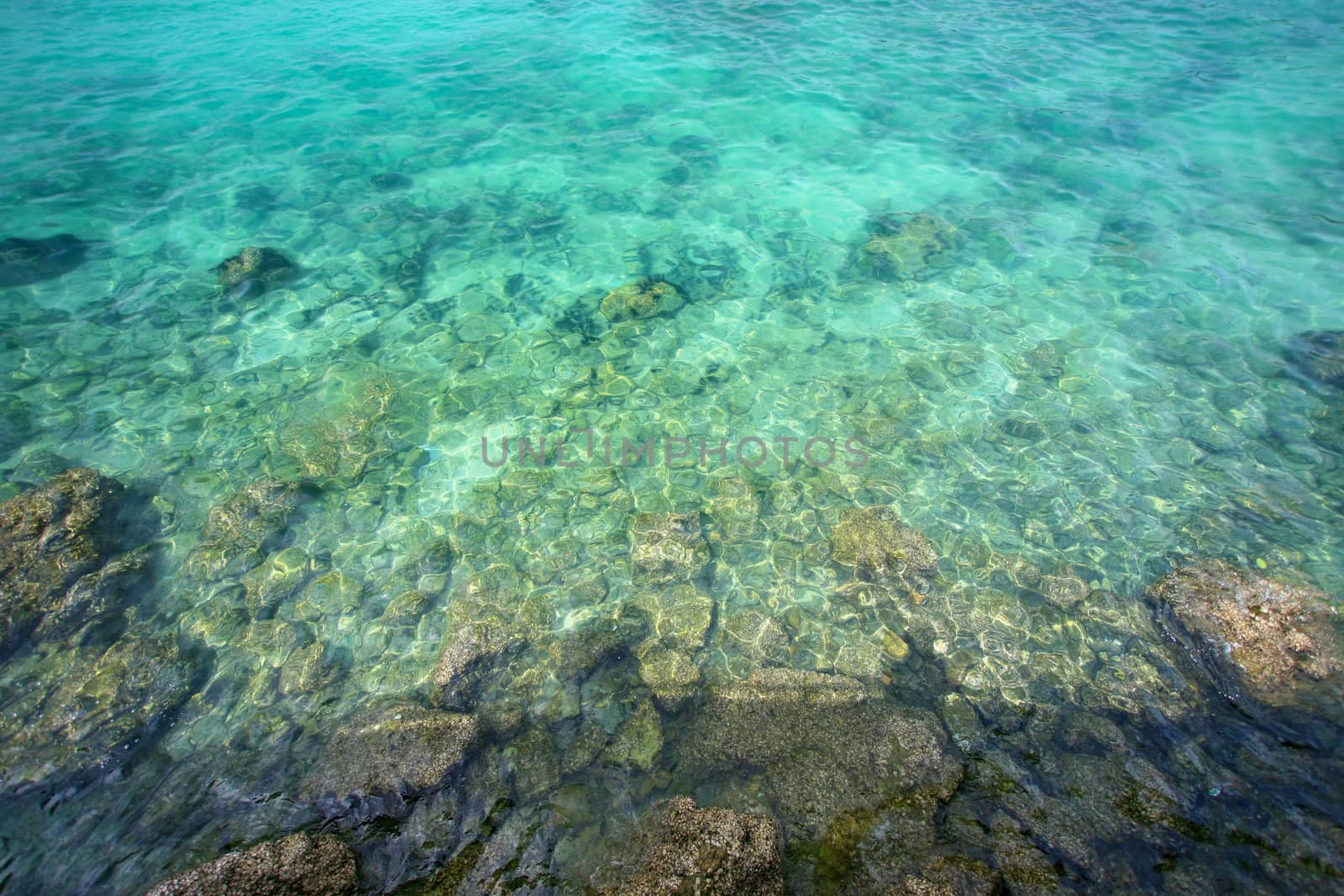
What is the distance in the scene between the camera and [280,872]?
15.6ft

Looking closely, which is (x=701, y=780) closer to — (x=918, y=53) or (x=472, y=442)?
(x=472, y=442)

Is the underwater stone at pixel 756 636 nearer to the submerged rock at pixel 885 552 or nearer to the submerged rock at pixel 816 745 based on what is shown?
the submerged rock at pixel 816 745

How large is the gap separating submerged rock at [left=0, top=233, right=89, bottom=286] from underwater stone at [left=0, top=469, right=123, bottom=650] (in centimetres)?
746

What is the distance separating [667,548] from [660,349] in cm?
433

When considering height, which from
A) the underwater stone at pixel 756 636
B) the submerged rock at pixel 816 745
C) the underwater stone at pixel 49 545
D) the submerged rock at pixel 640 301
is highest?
the submerged rock at pixel 640 301

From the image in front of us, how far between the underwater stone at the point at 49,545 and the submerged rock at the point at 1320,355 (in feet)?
57.8

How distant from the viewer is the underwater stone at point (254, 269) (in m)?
12.2

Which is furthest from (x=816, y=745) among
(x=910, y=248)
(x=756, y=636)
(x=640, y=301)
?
(x=910, y=248)

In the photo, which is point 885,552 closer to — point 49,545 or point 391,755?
point 391,755

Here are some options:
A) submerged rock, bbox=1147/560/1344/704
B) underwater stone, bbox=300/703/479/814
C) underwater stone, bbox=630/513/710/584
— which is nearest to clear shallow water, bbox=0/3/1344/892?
underwater stone, bbox=630/513/710/584

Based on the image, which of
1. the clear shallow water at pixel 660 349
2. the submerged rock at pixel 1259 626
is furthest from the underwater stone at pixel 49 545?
the submerged rock at pixel 1259 626

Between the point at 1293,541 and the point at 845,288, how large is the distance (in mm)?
7645

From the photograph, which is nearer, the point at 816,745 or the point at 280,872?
the point at 280,872

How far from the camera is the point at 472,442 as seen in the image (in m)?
9.36
